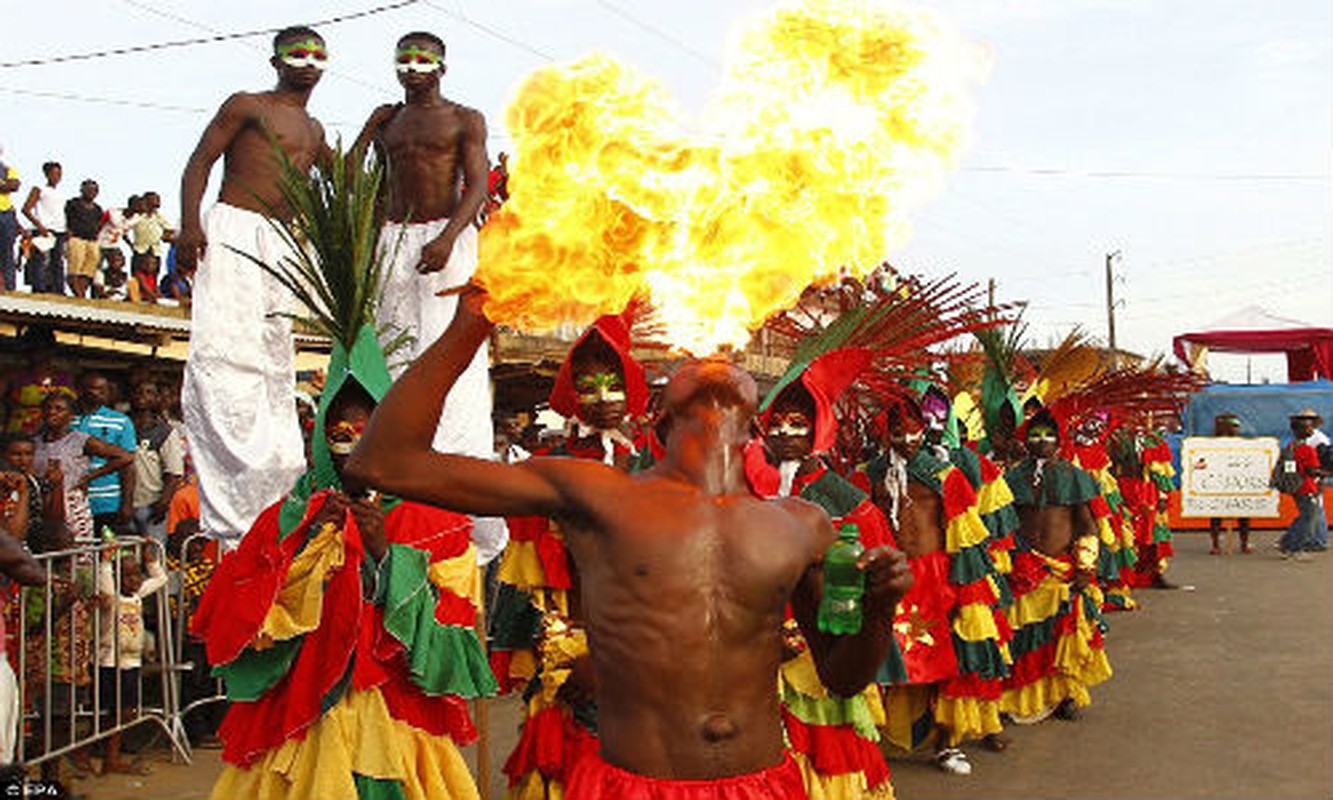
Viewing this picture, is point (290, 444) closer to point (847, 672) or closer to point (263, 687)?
point (263, 687)

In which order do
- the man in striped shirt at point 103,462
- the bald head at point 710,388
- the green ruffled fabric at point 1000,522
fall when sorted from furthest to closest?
the green ruffled fabric at point 1000,522 < the man in striped shirt at point 103,462 < the bald head at point 710,388

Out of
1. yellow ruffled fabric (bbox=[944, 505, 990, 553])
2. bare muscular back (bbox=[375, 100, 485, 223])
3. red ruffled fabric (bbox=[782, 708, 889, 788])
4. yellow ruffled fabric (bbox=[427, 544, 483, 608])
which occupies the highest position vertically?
bare muscular back (bbox=[375, 100, 485, 223])

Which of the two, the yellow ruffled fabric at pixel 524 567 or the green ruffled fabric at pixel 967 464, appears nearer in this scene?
the yellow ruffled fabric at pixel 524 567

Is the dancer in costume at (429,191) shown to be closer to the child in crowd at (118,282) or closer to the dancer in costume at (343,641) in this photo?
the dancer in costume at (343,641)

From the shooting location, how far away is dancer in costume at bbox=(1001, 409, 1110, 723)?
8922 mm

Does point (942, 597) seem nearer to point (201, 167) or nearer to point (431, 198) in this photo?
point (431, 198)

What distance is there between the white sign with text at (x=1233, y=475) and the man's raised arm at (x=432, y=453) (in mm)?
19784

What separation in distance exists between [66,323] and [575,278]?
803cm

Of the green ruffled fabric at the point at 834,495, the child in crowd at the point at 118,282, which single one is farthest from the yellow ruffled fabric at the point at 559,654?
the child in crowd at the point at 118,282

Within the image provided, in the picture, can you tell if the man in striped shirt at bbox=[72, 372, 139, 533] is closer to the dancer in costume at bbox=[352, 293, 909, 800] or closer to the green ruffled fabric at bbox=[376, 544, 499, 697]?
the green ruffled fabric at bbox=[376, 544, 499, 697]

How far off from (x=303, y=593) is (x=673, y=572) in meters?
2.01

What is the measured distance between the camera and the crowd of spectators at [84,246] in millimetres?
12617

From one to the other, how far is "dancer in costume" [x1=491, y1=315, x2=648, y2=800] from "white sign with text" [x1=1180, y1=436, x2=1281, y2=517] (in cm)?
1742

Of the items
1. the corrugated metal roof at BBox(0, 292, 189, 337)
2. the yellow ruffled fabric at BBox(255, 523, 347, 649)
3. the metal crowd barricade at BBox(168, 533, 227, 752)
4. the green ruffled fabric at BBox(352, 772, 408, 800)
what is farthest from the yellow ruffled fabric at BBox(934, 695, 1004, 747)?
the corrugated metal roof at BBox(0, 292, 189, 337)
